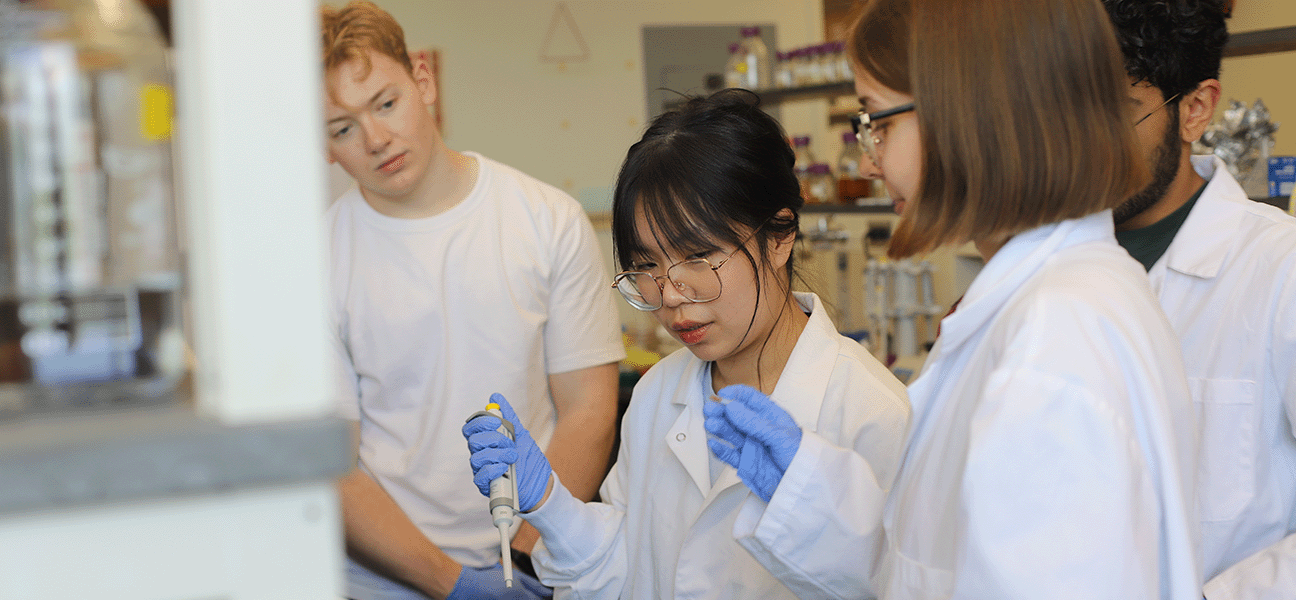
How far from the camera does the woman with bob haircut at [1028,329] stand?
35.1 inches

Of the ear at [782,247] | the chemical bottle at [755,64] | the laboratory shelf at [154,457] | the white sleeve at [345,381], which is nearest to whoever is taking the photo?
the laboratory shelf at [154,457]

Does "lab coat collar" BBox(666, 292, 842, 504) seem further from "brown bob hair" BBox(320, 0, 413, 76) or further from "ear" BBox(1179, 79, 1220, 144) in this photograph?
"brown bob hair" BBox(320, 0, 413, 76)

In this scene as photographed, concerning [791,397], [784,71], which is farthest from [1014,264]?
[784,71]

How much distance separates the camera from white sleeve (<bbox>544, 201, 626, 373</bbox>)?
79.4 inches

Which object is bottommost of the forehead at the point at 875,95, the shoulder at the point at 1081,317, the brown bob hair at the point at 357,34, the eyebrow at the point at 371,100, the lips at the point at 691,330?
the lips at the point at 691,330

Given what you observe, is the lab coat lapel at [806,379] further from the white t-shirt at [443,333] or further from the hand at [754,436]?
the white t-shirt at [443,333]

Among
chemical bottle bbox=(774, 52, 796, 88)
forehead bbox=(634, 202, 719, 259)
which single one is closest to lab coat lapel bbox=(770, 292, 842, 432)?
forehead bbox=(634, 202, 719, 259)

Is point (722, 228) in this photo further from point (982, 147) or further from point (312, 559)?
point (312, 559)

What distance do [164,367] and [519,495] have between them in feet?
3.10

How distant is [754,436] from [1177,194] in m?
0.83

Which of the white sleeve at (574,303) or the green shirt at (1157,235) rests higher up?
the green shirt at (1157,235)

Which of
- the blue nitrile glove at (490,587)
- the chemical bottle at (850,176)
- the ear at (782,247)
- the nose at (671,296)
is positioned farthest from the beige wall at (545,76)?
the nose at (671,296)

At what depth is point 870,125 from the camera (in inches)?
43.7

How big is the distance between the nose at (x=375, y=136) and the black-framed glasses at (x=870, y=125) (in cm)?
97
